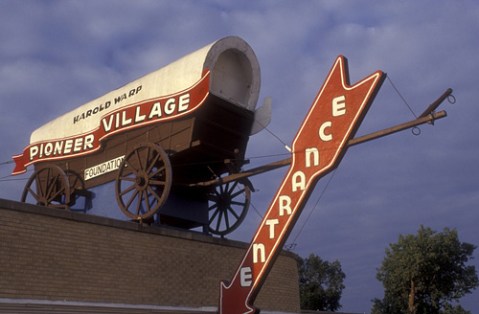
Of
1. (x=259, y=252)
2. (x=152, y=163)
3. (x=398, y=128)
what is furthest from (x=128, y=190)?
(x=398, y=128)

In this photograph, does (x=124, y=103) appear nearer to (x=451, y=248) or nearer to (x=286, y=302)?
(x=286, y=302)

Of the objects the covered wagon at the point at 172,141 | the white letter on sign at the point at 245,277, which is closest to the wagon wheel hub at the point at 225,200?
the covered wagon at the point at 172,141

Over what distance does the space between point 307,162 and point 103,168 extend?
8.15 m

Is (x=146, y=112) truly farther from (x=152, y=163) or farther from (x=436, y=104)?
(x=436, y=104)

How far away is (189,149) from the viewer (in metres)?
17.7

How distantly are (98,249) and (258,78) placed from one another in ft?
23.8

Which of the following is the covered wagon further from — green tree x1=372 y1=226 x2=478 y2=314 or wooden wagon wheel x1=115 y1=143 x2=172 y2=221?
green tree x1=372 y1=226 x2=478 y2=314

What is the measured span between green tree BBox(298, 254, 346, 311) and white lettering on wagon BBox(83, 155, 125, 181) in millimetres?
43443

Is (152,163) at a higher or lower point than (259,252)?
higher

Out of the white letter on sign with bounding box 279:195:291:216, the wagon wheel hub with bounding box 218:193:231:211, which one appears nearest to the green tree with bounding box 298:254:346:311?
the wagon wheel hub with bounding box 218:193:231:211

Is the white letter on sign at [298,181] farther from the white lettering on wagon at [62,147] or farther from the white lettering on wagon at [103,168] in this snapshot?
the white lettering on wagon at [62,147]

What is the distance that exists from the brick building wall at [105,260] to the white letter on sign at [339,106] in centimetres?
522

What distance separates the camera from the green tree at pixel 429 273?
4156cm

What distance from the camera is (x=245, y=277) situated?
1431 centimetres
